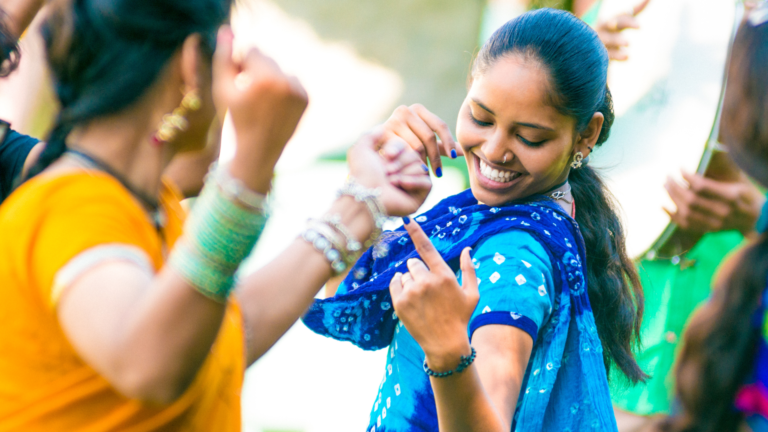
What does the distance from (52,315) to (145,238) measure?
14 cm

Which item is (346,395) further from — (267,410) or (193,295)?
(193,295)

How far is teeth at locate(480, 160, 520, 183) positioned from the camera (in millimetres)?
1340

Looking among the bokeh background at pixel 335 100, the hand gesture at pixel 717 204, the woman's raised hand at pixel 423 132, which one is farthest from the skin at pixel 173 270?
the bokeh background at pixel 335 100

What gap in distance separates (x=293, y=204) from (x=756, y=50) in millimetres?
3090

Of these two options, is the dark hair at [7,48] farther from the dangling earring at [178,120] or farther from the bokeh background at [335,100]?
the bokeh background at [335,100]

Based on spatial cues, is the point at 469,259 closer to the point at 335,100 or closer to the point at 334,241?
the point at 334,241

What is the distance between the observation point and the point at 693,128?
100 inches

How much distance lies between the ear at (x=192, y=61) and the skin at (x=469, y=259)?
1.41 feet

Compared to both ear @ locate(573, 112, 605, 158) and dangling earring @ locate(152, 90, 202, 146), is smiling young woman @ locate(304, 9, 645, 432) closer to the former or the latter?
ear @ locate(573, 112, 605, 158)

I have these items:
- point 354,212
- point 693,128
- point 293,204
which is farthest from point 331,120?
point 354,212

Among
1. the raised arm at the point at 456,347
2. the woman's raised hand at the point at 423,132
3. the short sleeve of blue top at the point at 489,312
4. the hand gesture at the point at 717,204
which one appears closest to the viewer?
the raised arm at the point at 456,347

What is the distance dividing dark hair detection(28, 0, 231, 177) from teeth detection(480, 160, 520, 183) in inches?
27.4

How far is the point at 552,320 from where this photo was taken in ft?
3.97

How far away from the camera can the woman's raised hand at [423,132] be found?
1268 mm
